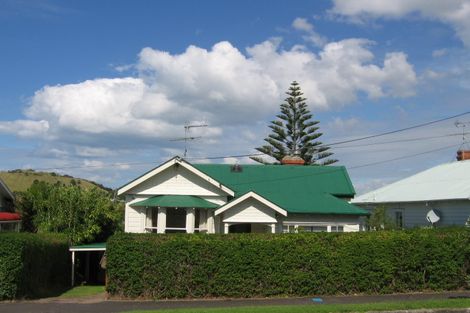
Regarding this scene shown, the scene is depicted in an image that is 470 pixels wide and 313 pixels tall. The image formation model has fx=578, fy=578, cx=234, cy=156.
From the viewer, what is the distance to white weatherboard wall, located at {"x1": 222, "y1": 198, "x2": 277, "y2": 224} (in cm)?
2491

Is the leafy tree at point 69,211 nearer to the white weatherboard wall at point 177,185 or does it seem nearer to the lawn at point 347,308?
the white weatherboard wall at point 177,185

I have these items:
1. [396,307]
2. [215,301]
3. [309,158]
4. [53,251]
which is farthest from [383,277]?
[309,158]

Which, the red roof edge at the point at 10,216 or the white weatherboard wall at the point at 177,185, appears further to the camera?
the red roof edge at the point at 10,216

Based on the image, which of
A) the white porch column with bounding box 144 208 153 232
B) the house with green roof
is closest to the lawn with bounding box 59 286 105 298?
the house with green roof

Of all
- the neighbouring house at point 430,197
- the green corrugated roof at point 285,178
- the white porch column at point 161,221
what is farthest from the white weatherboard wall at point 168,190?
the neighbouring house at point 430,197

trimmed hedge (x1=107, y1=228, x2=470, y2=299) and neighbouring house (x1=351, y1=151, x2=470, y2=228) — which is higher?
neighbouring house (x1=351, y1=151, x2=470, y2=228)

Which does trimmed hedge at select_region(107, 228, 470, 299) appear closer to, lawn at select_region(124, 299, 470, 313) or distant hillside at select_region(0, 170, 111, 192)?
lawn at select_region(124, 299, 470, 313)

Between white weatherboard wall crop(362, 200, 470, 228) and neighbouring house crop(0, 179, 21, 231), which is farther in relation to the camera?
neighbouring house crop(0, 179, 21, 231)

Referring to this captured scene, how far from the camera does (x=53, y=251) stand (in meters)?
23.1

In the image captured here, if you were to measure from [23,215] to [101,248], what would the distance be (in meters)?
8.77

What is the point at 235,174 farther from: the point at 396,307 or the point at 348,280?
the point at 396,307

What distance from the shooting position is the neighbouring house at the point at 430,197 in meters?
26.8

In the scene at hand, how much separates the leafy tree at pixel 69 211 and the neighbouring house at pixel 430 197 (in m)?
15.2

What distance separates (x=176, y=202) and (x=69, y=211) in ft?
24.0
